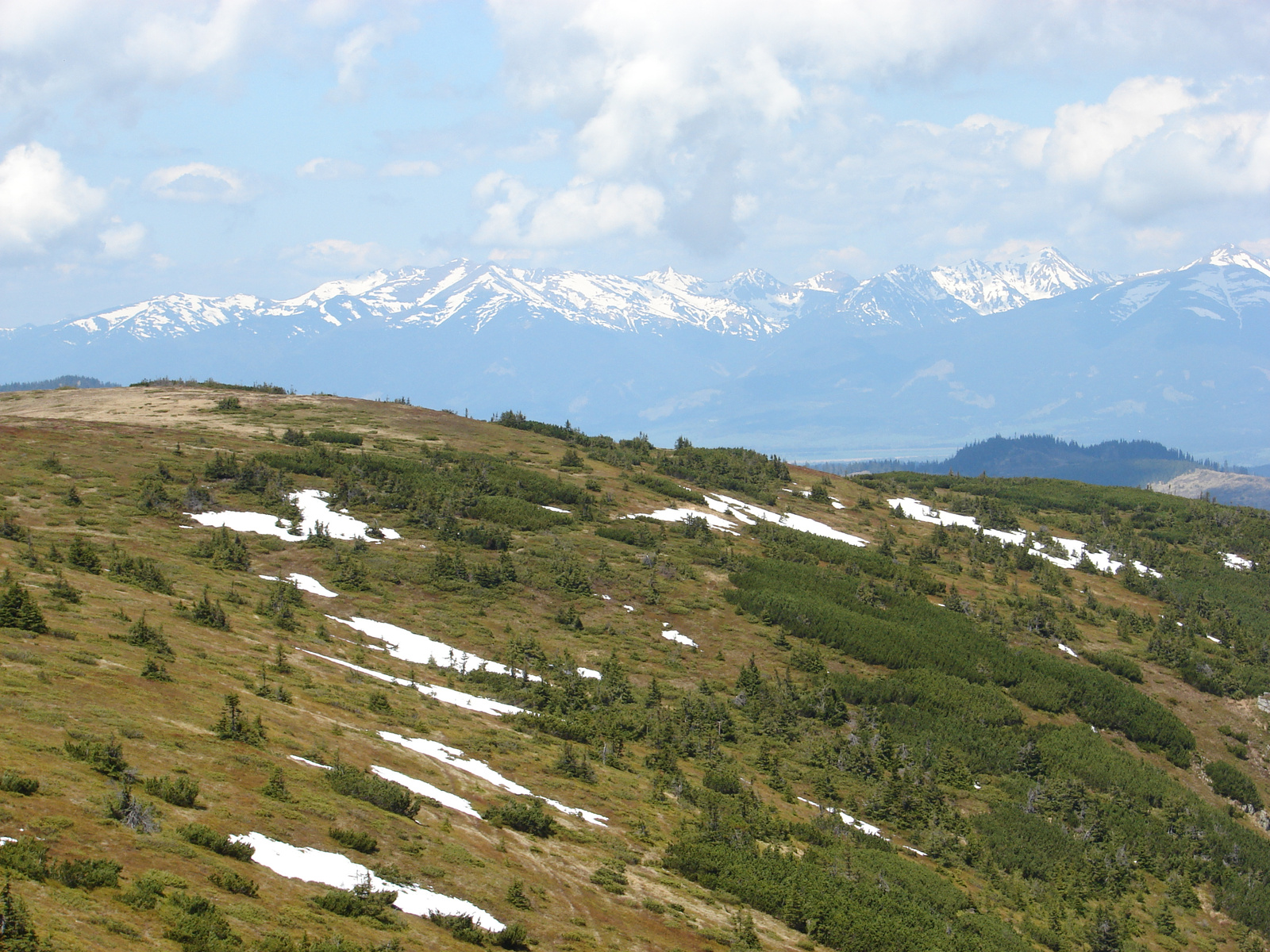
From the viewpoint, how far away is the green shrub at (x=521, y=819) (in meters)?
23.9

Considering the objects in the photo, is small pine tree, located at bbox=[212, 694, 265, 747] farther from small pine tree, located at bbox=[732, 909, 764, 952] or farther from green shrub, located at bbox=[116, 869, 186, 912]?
small pine tree, located at bbox=[732, 909, 764, 952]

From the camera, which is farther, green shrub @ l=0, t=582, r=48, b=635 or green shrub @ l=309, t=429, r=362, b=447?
green shrub @ l=309, t=429, r=362, b=447

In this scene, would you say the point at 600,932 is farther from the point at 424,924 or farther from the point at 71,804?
the point at 71,804

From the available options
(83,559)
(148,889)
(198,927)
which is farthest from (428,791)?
(83,559)

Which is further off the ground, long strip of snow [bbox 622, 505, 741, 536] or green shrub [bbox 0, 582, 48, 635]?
long strip of snow [bbox 622, 505, 741, 536]

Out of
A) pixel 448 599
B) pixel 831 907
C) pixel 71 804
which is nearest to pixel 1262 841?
pixel 831 907

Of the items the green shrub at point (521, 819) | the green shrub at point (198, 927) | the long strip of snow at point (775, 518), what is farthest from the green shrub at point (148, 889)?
the long strip of snow at point (775, 518)

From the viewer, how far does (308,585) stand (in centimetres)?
4534

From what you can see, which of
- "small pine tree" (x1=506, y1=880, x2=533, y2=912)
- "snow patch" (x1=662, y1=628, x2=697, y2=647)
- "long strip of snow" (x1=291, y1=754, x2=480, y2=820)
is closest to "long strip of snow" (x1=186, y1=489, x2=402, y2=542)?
"snow patch" (x1=662, y1=628, x2=697, y2=647)

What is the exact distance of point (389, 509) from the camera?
199 ft

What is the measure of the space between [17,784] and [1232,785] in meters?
56.6

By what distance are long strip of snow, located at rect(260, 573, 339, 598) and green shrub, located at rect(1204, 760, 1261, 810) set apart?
50064 mm

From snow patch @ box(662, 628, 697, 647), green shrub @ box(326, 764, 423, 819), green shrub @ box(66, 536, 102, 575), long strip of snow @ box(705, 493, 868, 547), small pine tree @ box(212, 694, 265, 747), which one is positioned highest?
long strip of snow @ box(705, 493, 868, 547)

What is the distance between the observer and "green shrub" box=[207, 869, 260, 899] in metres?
15.2
